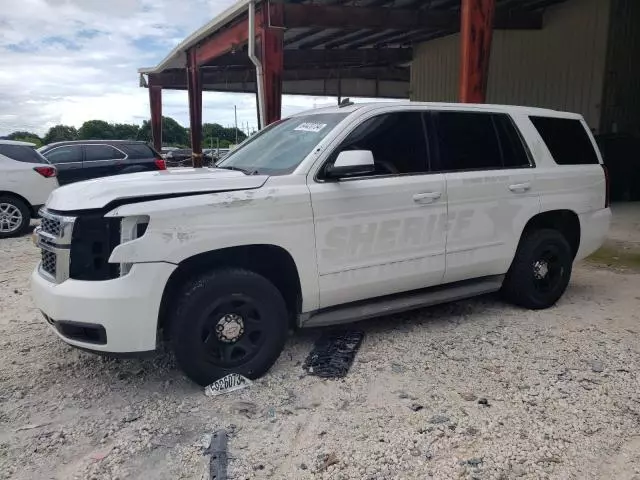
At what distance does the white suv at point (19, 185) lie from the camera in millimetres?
9031

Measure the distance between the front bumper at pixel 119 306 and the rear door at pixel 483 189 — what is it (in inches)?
91.5

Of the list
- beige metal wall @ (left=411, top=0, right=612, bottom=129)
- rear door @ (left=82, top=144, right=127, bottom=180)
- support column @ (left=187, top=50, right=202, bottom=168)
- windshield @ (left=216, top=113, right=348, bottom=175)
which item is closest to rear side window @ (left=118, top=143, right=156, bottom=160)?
rear door @ (left=82, top=144, right=127, bottom=180)

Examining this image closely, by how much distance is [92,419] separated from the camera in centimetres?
315

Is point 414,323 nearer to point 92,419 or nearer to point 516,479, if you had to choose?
point 516,479

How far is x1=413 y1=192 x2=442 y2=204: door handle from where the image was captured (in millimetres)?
4020

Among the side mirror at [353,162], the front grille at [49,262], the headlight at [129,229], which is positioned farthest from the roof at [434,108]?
the front grille at [49,262]

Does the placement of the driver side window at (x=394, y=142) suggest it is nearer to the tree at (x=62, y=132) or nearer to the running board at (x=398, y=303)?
the running board at (x=398, y=303)

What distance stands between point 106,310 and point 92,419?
2.28 feet

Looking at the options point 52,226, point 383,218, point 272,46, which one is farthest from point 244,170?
point 272,46

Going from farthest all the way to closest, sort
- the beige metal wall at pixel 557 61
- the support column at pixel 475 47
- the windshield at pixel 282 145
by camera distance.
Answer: the beige metal wall at pixel 557 61 → the support column at pixel 475 47 → the windshield at pixel 282 145

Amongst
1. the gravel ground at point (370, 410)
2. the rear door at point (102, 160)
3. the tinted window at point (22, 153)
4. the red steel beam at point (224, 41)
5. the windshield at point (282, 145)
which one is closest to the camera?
the gravel ground at point (370, 410)

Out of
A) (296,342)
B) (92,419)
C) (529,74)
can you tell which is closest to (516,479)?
(296,342)

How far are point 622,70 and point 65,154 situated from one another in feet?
42.0

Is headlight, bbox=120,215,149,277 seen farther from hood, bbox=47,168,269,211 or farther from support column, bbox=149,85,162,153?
support column, bbox=149,85,162,153
